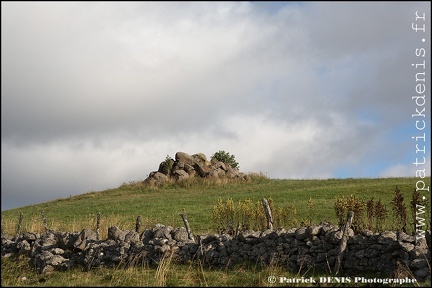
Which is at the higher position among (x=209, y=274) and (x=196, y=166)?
(x=196, y=166)

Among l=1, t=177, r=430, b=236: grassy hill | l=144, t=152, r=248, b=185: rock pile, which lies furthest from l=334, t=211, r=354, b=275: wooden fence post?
l=144, t=152, r=248, b=185: rock pile

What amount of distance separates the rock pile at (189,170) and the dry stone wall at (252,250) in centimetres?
2980

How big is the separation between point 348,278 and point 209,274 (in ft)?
13.3

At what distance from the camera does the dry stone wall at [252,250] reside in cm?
1580

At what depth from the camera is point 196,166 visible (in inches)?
2041

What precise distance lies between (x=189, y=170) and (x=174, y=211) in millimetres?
19001

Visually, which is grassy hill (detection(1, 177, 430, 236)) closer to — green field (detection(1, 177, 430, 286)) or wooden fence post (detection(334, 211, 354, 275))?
green field (detection(1, 177, 430, 286))

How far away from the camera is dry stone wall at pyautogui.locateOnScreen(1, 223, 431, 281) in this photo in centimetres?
1580

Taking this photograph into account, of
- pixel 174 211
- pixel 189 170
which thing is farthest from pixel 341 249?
pixel 189 170

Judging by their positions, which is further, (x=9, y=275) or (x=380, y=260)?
(x=9, y=275)

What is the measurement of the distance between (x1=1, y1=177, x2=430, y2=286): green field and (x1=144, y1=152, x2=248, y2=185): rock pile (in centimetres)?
163

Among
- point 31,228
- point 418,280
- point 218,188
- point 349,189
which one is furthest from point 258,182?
point 418,280

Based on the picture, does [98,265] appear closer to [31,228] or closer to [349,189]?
[31,228]

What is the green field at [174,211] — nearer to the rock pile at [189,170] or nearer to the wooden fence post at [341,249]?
the rock pile at [189,170]
